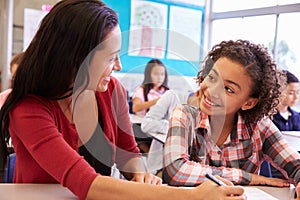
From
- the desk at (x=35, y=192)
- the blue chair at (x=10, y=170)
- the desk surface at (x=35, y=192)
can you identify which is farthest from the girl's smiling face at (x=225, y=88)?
the blue chair at (x=10, y=170)

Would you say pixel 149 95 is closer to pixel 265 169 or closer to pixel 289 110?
pixel 289 110

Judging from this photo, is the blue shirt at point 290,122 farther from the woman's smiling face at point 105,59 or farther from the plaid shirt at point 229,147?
the woman's smiling face at point 105,59

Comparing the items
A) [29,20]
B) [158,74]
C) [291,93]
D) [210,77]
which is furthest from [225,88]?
[29,20]

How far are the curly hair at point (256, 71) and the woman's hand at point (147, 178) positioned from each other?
17.1 inches

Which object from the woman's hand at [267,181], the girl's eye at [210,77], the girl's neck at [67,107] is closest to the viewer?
the girl's neck at [67,107]

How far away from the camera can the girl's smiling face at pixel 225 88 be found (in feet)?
3.93

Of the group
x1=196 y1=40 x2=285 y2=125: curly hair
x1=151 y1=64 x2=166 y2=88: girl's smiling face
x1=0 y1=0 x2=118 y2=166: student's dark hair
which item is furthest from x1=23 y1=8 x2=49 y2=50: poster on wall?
x1=0 y1=0 x2=118 y2=166: student's dark hair

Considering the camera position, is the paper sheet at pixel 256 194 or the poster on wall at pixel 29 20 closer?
the paper sheet at pixel 256 194

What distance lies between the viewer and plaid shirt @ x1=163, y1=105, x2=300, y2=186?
3.83ft

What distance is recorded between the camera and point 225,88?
120 centimetres

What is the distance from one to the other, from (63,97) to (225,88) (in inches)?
23.1

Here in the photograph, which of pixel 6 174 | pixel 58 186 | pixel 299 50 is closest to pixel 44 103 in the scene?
pixel 58 186

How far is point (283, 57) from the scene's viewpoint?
420cm

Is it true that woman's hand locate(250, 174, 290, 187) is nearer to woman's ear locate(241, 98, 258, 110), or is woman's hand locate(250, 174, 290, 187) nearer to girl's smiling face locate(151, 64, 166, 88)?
woman's ear locate(241, 98, 258, 110)
